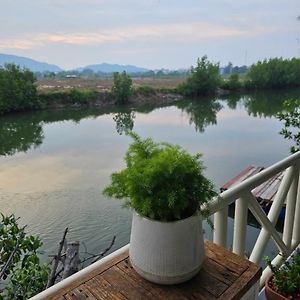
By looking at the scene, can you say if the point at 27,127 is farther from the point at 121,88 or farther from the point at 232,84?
the point at 232,84

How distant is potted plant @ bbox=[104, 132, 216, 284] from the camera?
726 mm

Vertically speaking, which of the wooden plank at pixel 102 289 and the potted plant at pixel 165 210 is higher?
the potted plant at pixel 165 210

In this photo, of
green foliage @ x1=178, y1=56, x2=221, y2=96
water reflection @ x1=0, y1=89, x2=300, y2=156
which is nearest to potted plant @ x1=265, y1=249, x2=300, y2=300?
water reflection @ x1=0, y1=89, x2=300, y2=156

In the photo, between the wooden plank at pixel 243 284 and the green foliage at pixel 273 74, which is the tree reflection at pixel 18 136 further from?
the green foliage at pixel 273 74


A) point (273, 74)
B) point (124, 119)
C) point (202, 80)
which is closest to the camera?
point (124, 119)

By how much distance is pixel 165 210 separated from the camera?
730 millimetres

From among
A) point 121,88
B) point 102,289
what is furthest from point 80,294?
point 121,88

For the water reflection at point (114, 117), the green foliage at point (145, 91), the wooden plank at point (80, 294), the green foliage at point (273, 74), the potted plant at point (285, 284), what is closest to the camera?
the wooden plank at point (80, 294)

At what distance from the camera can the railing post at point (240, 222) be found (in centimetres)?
125

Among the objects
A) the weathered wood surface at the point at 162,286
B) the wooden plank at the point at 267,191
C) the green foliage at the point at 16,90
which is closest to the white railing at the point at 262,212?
the weathered wood surface at the point at 162,286

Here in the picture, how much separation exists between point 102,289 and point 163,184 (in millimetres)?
290

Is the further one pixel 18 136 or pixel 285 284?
pixel 18 136

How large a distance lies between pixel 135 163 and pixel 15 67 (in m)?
23.4

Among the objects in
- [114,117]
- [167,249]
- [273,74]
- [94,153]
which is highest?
[273,74]
